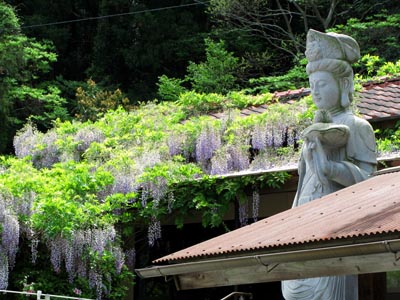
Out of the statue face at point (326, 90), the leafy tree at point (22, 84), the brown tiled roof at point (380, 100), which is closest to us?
the statue face at point (326, 90)

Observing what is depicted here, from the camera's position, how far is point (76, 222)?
12.1 m

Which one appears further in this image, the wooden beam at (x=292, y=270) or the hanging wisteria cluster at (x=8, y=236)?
the hanging wisteria cluster at (x=8, y=236)

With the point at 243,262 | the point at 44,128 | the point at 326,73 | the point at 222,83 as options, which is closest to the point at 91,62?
the point at 44,128

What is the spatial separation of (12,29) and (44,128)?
2.44 metres

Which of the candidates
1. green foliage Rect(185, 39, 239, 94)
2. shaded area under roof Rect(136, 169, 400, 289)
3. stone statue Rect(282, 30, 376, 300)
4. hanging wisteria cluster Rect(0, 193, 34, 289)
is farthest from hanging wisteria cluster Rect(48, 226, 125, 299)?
green foliage Rect(185, 39, 239, 94)

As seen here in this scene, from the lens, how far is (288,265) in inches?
214

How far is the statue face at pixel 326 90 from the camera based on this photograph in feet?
24.8

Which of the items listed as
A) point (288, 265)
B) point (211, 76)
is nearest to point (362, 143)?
point (288, 265)

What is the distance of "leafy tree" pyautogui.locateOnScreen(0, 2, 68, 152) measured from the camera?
70.1 feet

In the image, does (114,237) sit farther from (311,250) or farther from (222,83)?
(222,83)

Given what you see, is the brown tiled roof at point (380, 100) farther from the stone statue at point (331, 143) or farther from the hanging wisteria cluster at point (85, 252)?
the stone statue at point (331, 143)

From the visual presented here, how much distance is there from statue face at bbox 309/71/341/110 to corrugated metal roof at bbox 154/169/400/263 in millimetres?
901

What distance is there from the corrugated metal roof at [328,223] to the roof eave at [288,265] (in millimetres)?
60

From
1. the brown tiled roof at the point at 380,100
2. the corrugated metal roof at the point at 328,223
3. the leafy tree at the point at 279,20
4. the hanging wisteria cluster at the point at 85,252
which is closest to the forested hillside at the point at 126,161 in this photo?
the hanging wisteria cluster at the point at 85,252
